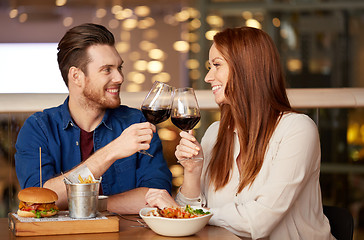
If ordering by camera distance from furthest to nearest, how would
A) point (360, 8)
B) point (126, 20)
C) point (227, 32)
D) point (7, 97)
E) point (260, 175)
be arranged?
point (126, 20) → point (360, 8) → point (7, 97) → point (227, 32) → point (260, 175)

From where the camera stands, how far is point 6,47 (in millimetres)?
6363

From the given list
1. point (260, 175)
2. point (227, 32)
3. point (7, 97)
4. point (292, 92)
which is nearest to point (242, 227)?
point (260, 175)

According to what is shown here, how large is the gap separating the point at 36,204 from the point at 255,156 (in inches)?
29.9

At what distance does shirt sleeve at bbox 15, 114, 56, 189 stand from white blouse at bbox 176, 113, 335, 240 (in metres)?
0.52

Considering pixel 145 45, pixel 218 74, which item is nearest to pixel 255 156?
pixel 218 74

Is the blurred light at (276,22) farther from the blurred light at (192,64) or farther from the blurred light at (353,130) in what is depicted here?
the blurred light at (353,130)

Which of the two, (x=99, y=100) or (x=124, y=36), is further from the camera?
(x=124, y=36)

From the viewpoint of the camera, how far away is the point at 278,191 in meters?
1.72

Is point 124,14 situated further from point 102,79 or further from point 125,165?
point 125,165

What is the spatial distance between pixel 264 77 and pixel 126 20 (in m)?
4.64

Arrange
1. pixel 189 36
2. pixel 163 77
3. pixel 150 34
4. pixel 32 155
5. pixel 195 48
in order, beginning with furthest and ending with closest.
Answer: pixel 150 34 → pixel 163 77 → pixel 189 36 → pixel 195 48 → pixel 32 155

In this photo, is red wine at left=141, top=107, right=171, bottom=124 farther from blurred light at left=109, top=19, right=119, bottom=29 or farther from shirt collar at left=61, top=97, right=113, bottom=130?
blurred light at left=109, top=19, right=119, bottom=29

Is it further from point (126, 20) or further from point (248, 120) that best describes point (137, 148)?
point (126, 20)

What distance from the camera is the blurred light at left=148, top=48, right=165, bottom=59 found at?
250 inches
